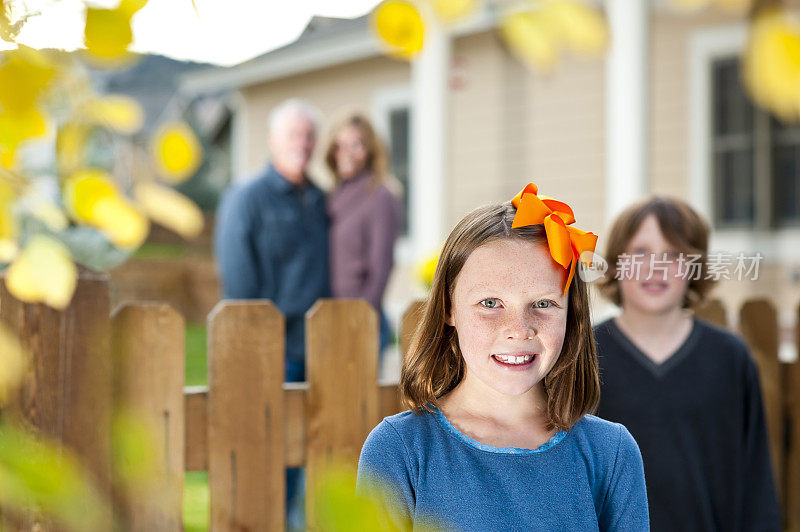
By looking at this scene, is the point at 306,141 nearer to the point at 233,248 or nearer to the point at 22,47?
the point at 233,248

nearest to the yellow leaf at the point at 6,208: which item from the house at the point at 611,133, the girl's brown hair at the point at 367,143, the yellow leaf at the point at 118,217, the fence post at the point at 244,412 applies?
the yellow leaf at the point at 118,217

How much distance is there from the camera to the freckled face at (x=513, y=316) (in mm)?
1430

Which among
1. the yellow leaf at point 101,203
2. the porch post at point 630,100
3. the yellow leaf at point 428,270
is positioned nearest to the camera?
the yellow leaf at point 101,203

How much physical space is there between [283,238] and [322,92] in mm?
7386

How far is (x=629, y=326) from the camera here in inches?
91.0

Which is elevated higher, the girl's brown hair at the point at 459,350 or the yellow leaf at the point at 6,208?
the yellow leaf at the point at 6,208

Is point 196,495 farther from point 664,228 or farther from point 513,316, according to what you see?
point 513,316

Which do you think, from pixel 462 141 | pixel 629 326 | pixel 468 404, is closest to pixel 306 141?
pixel 629 326

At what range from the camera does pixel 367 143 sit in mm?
4008

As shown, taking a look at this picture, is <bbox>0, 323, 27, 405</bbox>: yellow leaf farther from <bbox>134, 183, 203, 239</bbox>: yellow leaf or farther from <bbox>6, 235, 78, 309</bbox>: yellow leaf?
<bbox>134, 183, 203, 239</bbox>: yellow leaf

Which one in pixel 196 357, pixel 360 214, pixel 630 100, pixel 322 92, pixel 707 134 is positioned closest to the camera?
pixel 360 214

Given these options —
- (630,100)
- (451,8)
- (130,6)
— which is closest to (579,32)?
(451,8)

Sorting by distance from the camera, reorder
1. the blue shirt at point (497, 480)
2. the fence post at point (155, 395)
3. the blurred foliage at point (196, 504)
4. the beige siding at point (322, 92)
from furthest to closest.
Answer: the beige siding at point (322, 92) → the blurred foliage at point (196, 504) → the fence post at point (155, 395) → the blue shirt at point (497, 480)

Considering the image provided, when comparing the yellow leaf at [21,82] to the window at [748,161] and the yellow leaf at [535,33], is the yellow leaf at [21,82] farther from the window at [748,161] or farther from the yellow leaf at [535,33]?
the window at [748,161]
